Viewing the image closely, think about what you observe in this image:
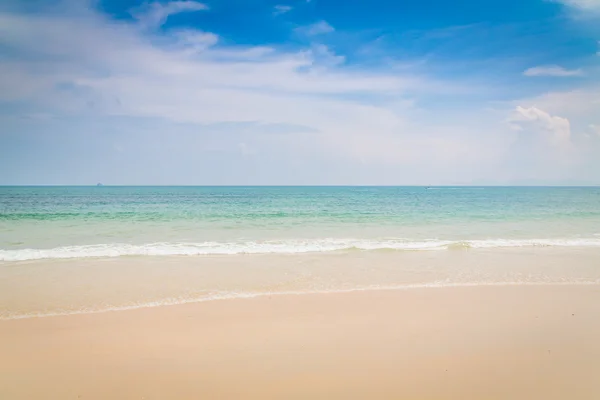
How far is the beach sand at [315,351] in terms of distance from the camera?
4254 mm

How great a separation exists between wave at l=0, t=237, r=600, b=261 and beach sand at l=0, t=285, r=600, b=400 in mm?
6559

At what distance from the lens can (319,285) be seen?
8.77 m

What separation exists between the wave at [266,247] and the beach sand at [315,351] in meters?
6.56

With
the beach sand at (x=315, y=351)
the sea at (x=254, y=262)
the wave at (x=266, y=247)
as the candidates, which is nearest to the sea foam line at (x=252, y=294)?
the sea at (x=254, y=262)

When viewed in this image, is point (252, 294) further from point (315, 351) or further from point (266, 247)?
point (266, 247)

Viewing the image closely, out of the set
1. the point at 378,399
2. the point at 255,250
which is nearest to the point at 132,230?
the point at 255,250

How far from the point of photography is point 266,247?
14.5m

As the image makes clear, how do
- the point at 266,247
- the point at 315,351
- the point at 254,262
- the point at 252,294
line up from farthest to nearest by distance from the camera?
the point at 266,247, the point at 254,262, the point at 252,294, the point at 315,351

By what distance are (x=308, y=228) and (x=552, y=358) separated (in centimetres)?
1576

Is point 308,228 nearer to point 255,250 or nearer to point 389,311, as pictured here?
point 255,250

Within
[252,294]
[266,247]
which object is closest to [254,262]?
[266,247]

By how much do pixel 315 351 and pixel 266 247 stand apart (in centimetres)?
943

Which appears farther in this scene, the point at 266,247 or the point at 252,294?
the point at 266,247

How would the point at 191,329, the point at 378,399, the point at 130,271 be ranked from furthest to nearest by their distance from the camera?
the point at 130,271 < the point at 191,329 < the point at 378,399
